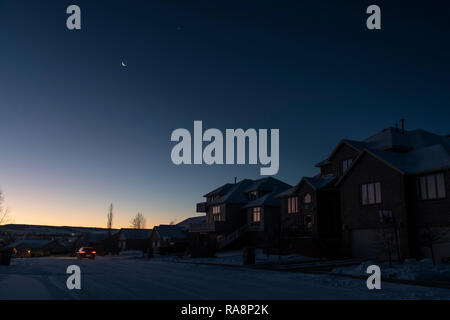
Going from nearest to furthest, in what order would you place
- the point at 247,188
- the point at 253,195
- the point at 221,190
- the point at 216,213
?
1. the point at 253,195
2. the point at 216,213
3. the point at 247,188
4. the point at 221,190

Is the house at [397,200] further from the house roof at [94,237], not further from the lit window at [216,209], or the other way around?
the house roof at [94,237]

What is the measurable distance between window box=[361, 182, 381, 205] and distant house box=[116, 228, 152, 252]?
67380 mm

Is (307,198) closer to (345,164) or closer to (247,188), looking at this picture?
(345,164)

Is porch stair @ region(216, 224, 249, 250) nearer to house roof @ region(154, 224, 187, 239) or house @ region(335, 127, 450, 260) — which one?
house @ region(335, 127, 450, 260)

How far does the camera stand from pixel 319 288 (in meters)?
13.4

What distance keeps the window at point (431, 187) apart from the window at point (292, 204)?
48.9ft

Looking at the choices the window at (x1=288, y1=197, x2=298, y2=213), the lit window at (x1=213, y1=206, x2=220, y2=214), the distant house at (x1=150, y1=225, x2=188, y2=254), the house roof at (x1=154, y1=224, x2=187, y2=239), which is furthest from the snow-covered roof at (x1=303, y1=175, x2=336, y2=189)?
the house roof at (x1=154, y1=224, x2=187, y2=239)

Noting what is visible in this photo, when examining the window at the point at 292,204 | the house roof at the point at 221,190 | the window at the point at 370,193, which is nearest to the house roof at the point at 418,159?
the window at the point at 370,193

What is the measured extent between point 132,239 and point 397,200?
7512 cm

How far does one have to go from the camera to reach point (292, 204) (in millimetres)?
39562

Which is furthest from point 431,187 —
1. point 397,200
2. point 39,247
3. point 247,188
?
point 39,247

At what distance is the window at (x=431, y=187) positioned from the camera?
2373 cm
